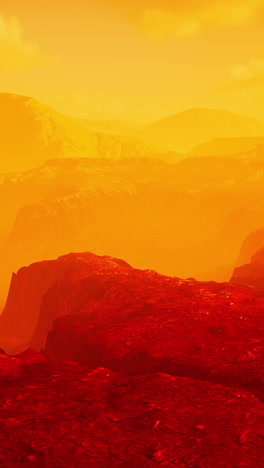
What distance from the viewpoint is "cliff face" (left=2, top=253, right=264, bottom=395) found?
16.9 metres

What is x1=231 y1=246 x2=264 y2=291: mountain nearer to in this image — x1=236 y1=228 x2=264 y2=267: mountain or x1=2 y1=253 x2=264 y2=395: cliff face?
x1=2 y1=253 x2=264 y2=395: cliff face

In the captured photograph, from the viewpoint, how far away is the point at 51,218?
4958 inches

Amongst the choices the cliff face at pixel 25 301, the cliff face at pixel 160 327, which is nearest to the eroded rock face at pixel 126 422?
the cliff face at pixel 160 327

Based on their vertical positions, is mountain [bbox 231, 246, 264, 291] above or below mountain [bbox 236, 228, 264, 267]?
below

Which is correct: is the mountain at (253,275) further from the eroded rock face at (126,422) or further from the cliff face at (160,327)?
the eroded rock face at (126,422)

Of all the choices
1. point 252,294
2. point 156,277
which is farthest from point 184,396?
point 156,277

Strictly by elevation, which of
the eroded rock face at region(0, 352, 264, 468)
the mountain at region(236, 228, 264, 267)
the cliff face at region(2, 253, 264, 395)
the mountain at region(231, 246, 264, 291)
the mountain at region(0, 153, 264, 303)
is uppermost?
the mountain at region(0, 153, 264, 303)

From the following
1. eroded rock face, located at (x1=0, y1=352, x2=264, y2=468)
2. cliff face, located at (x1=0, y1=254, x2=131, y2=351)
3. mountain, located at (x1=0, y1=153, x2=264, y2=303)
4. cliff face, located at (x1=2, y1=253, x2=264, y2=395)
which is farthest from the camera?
mountain, located at (x1=0, y1=153, x2=264, y2=303)

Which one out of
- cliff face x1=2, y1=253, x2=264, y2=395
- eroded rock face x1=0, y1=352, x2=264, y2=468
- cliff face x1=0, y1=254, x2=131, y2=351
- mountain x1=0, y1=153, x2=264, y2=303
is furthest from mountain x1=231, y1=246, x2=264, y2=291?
mountain x1=0, y1=153, x2=264, y2=303

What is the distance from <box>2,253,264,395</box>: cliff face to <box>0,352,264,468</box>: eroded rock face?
7.57ft

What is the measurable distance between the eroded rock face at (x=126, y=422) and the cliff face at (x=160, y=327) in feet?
7.57

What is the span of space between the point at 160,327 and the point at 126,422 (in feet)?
31.0

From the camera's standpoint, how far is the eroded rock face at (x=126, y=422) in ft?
34.1

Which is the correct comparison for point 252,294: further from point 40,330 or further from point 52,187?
point 52,187
